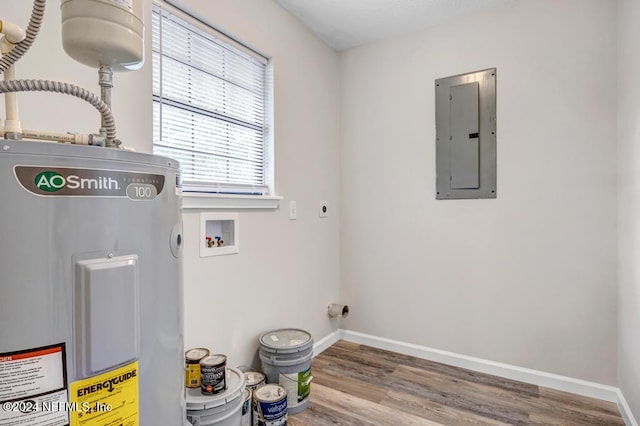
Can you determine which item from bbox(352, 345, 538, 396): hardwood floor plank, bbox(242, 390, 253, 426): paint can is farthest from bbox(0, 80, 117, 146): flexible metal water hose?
bbox(352, 345, 538, 396): hardwood floor plank

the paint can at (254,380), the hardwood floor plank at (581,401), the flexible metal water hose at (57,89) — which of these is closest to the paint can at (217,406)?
the paint can at (254,380)

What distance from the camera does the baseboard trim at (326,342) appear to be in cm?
259

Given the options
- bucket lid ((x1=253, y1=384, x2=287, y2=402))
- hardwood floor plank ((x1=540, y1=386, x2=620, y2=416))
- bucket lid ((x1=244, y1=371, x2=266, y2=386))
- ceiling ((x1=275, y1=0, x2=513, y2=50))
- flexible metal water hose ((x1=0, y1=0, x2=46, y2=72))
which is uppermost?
ceiling ((x1=275, y1=0, x2=513, y2=50))

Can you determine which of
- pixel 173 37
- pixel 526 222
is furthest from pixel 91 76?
pixel 526 222

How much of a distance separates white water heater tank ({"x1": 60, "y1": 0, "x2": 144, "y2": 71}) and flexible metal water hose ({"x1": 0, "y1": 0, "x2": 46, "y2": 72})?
4 cm

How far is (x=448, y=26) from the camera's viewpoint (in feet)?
7.93

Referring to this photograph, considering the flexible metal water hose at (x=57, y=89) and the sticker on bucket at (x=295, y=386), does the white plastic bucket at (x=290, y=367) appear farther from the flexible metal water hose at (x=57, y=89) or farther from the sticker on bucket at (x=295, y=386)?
the flexible metal water hose at (x=57, y=89)

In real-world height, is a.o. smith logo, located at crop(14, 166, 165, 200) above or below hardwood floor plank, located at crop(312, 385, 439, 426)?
above

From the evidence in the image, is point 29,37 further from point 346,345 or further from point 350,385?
point 346,345

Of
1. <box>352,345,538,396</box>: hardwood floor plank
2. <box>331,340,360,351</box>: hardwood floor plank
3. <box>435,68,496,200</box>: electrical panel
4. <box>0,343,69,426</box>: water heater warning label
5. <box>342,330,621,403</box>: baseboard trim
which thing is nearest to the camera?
<box>0,343,69,426</box>: water heater warning label

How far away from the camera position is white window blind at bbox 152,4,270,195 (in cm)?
163

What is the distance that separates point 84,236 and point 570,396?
2.60 meters

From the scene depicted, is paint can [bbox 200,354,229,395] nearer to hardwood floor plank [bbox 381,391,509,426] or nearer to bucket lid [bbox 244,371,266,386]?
bucket lid [bbox 244,371,266,386]

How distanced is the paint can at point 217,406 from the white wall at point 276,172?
379mm
